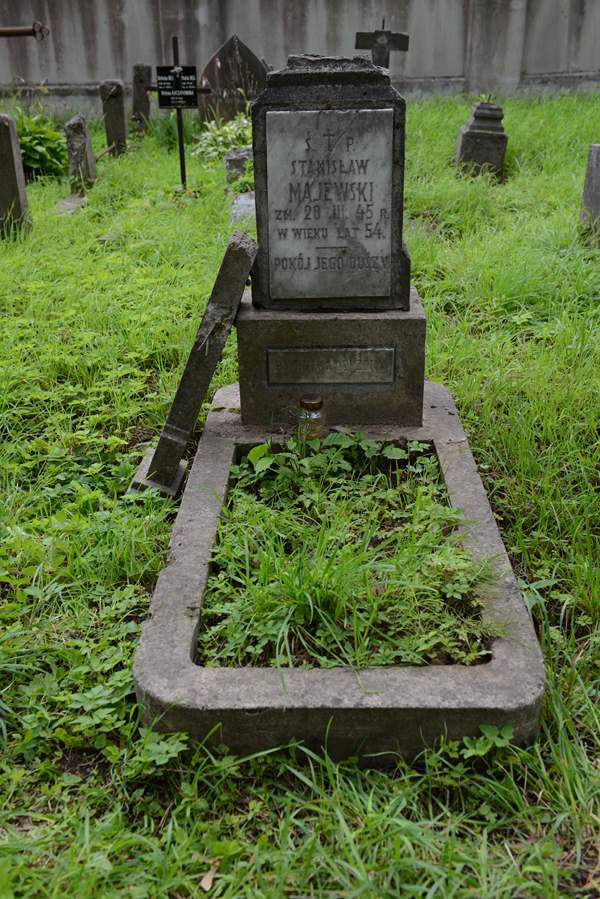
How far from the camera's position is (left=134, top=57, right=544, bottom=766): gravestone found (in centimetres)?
200

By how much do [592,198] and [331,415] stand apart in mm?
3141

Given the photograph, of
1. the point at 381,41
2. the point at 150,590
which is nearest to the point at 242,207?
the point at 381,41

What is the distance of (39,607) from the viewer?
2551 millimetres

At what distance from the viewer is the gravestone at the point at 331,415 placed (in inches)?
78.8

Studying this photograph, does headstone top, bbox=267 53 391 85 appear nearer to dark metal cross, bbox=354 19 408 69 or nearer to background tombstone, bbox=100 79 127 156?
background tombstone, bbox=100 79 127 156

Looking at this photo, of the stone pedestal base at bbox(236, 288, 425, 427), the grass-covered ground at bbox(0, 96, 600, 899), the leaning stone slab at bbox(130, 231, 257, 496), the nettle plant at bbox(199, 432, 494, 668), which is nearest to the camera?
the grass-covered ground at bbox(0, 96, 600, 899)

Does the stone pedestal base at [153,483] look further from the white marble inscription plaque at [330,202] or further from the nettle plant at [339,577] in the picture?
the white marble inscription plaque at [330,202]

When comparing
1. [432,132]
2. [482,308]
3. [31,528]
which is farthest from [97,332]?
[432,132]

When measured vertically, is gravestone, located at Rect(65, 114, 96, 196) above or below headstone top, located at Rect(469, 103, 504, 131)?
below

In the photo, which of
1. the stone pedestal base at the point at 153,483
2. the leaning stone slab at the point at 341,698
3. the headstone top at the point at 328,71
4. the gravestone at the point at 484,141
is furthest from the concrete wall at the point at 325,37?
the leaning stone slab at the point at 341,698

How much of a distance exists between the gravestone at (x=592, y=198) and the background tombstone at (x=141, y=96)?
18.6ft

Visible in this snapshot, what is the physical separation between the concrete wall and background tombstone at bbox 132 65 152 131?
137 centimetres

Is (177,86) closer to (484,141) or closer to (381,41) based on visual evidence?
(381,41)

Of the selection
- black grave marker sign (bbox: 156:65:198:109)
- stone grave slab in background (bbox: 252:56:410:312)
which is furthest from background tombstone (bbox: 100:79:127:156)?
stone grave slab in background (bbox: 252:56:410:312)
